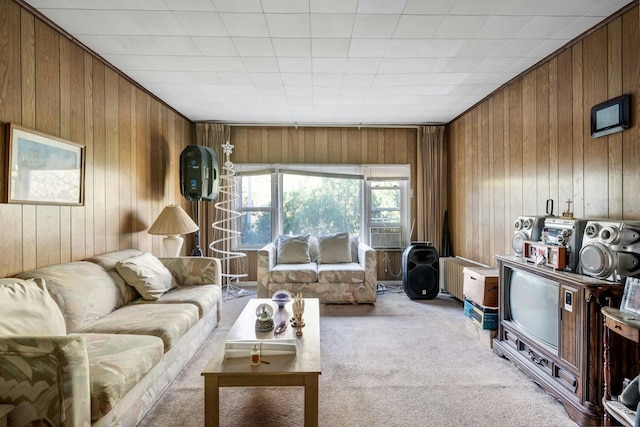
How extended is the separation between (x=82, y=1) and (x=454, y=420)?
3504mm

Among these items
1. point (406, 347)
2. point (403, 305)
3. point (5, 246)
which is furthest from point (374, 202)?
point (5, 246)

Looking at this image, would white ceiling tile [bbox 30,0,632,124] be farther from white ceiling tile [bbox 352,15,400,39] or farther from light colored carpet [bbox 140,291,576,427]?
light colored carpet [bbox 140,291,576,427]

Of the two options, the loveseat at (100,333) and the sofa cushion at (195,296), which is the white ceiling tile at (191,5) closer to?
the loveseat at (100,333)

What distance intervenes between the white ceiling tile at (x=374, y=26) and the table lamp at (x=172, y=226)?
8.57ft

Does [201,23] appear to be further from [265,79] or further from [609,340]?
[609,340]

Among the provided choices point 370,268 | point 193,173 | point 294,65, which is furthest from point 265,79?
point 370,268

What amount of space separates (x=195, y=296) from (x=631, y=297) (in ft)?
9.70

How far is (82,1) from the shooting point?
7.02 feet

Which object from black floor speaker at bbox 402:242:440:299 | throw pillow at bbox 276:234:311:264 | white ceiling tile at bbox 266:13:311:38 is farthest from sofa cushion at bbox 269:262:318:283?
white ceiling tile at bbox 266:13:311:38

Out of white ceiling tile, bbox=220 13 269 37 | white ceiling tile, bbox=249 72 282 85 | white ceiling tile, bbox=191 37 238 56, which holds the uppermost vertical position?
white ceiling tile, bbox=249 72 282 85

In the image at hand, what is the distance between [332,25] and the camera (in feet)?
7.84

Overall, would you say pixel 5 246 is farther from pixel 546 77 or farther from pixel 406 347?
pixel 546 77

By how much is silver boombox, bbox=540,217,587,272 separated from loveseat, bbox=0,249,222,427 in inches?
105

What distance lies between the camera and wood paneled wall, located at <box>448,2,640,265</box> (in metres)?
2.15
